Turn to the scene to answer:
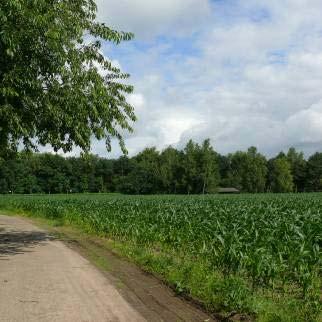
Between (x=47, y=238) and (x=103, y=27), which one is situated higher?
(x=103, y=27)

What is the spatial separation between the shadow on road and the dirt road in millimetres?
2062

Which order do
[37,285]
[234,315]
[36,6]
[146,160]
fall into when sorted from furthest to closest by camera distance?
[146,160]
[36,6]
[37,285]
[234,315]

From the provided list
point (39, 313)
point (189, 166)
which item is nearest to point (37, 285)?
point (39, 313)

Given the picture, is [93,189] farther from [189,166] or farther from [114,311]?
[114,311]

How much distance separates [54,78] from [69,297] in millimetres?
6714

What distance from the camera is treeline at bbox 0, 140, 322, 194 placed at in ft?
358

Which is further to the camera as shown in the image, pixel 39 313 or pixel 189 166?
pixel 189 166

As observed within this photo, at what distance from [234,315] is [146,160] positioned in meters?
126

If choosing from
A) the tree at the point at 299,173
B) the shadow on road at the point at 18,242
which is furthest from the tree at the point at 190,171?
the shadow on road at the point at 18,242

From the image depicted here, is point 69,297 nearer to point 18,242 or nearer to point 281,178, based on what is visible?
point 18,242

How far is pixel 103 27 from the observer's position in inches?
556

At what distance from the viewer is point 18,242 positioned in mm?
18828

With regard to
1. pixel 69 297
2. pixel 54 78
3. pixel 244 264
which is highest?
pixel 54 78

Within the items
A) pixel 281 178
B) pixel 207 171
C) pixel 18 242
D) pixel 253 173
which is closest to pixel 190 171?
pixel 207 171
